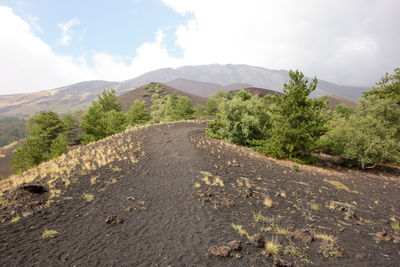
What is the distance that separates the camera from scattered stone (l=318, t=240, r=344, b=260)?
5176 millimetres

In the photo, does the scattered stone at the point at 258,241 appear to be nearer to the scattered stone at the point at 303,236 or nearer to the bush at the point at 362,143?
the scattered stone at the point at 303,236

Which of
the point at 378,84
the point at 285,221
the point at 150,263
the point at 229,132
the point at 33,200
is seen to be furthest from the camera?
the point at 378,84

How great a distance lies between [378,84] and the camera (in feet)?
87.9

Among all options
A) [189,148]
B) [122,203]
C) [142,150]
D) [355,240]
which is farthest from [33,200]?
[355,240]

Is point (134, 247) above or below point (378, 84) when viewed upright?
below

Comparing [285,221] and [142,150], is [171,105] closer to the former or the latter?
[142,150]

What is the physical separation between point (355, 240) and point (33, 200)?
12.0 metres

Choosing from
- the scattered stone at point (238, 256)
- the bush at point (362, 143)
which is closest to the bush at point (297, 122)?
the bush at point (362, 143)

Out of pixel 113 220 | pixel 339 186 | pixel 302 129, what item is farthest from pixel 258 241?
pixel 302 129

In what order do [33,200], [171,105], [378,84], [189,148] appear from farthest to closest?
[171,105] → [378,84] → [189,148] → [33,200]

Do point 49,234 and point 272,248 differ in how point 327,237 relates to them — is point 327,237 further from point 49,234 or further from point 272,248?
point 49,234

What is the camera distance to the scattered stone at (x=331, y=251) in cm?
518

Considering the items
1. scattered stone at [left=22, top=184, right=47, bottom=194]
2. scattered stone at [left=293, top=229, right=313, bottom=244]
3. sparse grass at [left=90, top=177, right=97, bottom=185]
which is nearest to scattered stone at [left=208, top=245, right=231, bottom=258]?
scattered stone at [left=293, top=229, right=313, bottom=244]

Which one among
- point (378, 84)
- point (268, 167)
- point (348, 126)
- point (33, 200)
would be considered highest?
point (378, 84)
